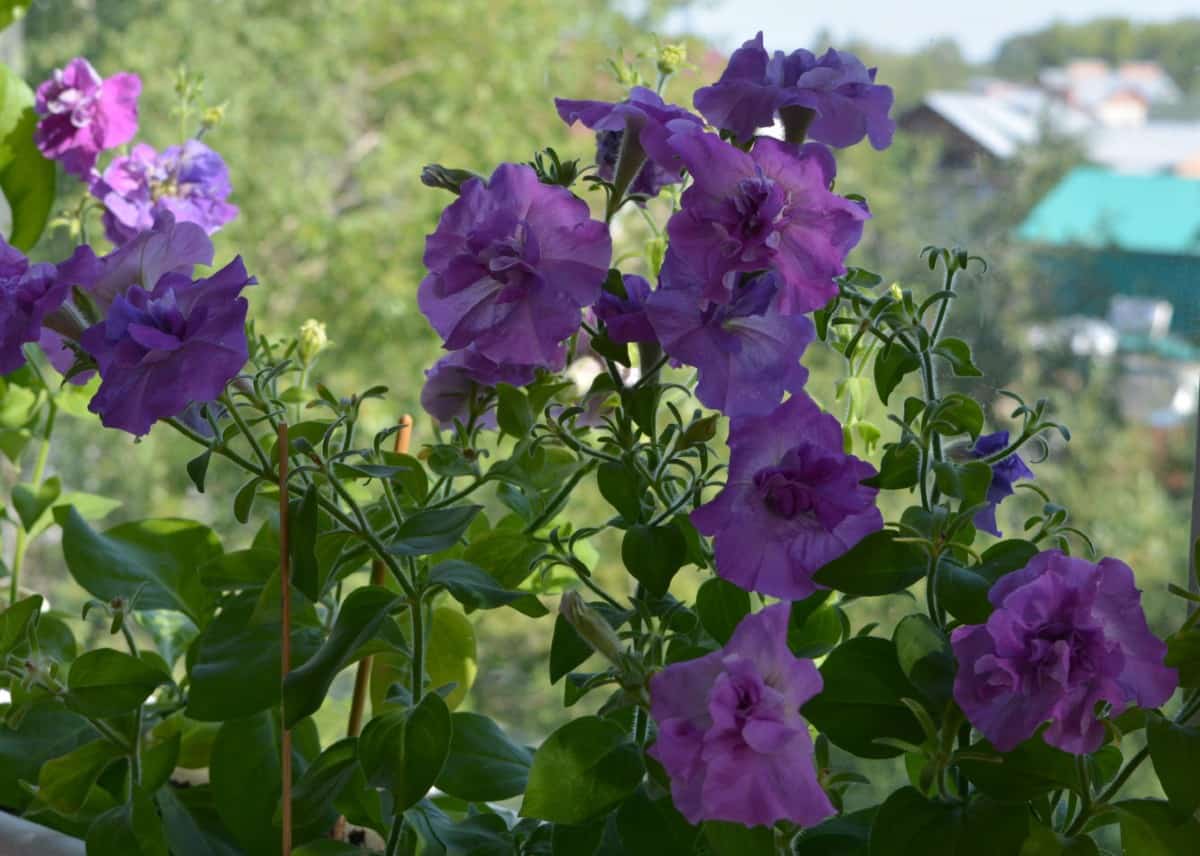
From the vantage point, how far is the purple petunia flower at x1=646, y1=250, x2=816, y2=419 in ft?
1.74

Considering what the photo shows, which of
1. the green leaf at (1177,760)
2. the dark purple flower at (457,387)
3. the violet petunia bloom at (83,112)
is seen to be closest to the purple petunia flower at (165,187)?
the violet petunia bloom at (83,112)

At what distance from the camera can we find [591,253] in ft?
1.74

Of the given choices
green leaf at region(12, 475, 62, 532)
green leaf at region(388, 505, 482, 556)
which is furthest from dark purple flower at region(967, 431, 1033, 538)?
green leaf at region(12, 475, 62, 532)

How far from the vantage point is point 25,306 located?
565 mm

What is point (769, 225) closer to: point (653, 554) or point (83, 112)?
point (653, 554)

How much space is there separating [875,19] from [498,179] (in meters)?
0.75

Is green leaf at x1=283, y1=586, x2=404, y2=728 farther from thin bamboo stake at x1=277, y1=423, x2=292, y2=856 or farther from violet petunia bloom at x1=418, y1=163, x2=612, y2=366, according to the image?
violet petunia bloom at x1=418, y1=163, x2=612, y2=366

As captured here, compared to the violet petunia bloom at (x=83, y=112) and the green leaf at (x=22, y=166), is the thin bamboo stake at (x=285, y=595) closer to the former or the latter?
the violet petunia bloom at (x=83, y=112)

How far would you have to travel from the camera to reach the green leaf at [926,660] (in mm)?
519

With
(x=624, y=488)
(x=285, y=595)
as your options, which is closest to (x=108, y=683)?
(x=285, y=595)

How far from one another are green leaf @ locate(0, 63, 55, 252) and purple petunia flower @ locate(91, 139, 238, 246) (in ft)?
0.56

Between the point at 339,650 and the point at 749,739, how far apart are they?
7.1 inches

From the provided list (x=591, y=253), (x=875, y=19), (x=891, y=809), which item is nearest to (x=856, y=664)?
(x=891, y=809)

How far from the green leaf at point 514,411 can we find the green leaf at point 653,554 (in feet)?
0.20
